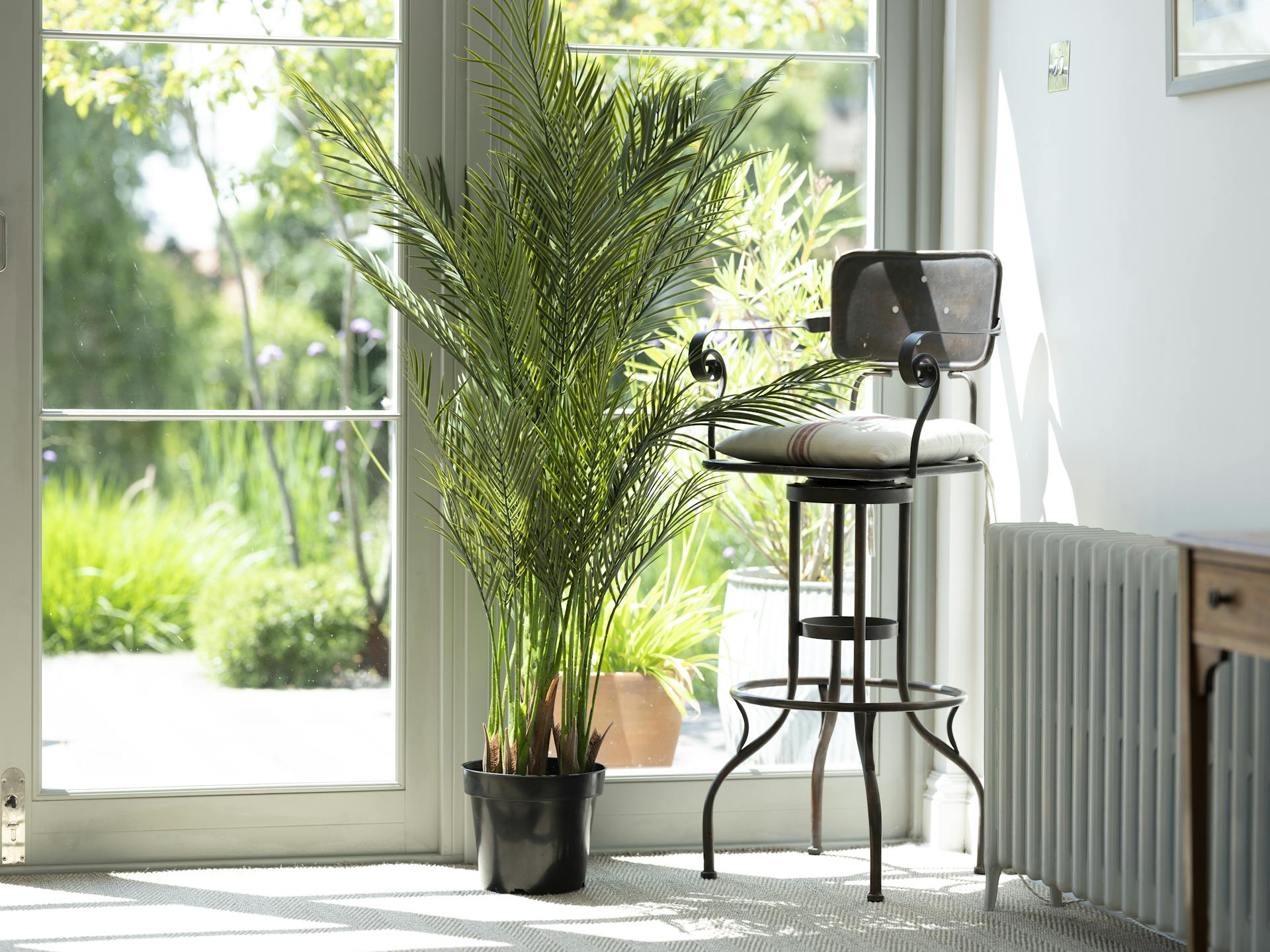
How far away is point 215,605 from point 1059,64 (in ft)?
6.56

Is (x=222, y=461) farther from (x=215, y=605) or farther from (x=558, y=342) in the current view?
(x=558, y=342)

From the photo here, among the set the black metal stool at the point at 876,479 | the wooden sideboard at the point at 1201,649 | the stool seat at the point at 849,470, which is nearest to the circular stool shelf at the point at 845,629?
the black metal stool at the point at 876,479

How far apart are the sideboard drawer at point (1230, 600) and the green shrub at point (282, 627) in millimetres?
1800

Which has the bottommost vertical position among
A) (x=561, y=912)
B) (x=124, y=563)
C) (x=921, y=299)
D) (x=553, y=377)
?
(x=561, y=912)

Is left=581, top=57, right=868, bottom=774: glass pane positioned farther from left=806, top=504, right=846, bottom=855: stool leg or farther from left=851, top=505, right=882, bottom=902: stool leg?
left=851, top=505, right=882, bottom=902: stool leg

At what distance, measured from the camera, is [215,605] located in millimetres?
3082

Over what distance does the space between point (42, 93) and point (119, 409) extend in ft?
2.09

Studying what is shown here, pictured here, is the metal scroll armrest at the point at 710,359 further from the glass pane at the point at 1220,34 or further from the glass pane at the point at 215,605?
the glass pane at the point at 1220,34

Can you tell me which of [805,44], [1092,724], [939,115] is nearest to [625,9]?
[805,44]

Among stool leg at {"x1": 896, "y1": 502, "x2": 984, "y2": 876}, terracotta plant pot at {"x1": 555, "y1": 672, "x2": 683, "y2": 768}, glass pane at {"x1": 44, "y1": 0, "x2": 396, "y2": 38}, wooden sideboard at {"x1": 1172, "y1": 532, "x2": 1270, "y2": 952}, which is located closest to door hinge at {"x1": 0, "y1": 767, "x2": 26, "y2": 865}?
terracotta plant pot at {"x1": 555, "y1": 672, "x2": 683, "y2": 768}

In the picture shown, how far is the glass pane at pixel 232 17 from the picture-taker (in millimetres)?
2961

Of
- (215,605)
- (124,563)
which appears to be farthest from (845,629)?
(124,563)

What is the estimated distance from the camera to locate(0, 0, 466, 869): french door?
2969 millimetres

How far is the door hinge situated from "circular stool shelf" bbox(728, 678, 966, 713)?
1.44 meters
